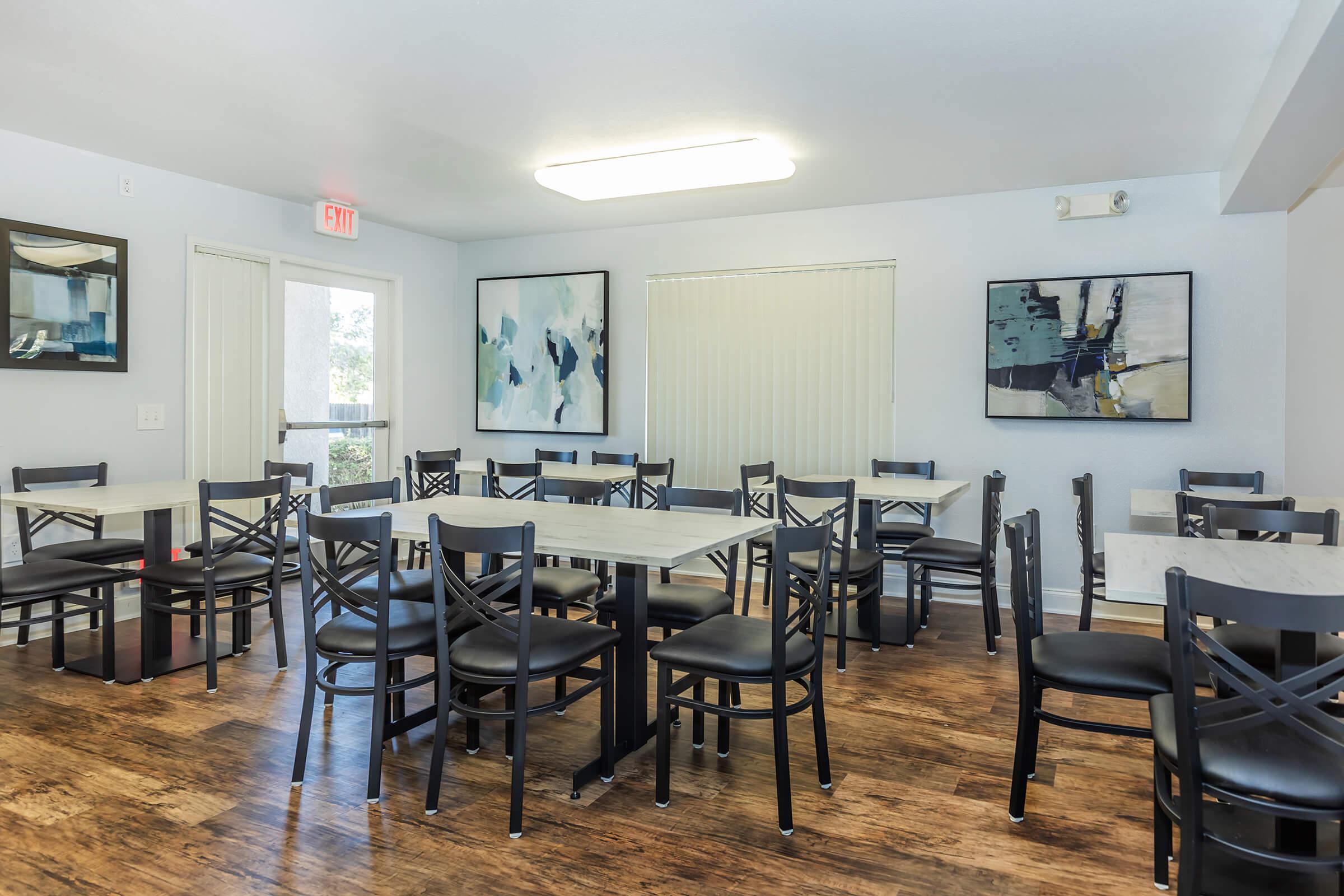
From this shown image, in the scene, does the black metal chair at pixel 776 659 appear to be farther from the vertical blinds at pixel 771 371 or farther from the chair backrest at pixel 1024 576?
the vertical blinds at pixel 771 371

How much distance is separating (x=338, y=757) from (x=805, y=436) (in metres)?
4.01

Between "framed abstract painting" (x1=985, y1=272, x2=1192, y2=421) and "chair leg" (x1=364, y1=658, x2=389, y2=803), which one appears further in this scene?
"framed abstract painting" (x1=985, y1=272, x2=1192, y2=421)

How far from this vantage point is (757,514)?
5.86 m

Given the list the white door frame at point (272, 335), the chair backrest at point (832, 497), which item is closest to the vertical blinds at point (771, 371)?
the chair backrest at point (832, 497)

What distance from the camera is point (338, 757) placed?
2.96 meters

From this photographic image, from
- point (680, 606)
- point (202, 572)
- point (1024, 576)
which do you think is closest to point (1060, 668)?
point (1024, 576)

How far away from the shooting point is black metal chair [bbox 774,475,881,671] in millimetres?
4023

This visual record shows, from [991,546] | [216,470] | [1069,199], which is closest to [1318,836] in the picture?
[991,546]

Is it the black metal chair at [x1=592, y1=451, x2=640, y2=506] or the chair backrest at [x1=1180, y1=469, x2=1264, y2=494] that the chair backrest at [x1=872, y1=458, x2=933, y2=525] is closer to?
the chair backrest at [x1=1180, y1=469, x2=1264, y2=494]

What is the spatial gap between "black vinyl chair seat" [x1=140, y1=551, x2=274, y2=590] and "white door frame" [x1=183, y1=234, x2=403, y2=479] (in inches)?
65.8

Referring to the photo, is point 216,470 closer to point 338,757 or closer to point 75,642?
point 75,642

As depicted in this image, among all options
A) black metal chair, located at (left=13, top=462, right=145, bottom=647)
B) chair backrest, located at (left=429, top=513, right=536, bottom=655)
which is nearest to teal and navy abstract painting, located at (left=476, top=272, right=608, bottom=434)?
black metal chair, located at (left=13, top=462, right=145, bottom=647)

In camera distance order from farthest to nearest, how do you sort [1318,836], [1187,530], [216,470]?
[216,470] < [1187,530] < [1318,836]

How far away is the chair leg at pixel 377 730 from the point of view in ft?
8.45
